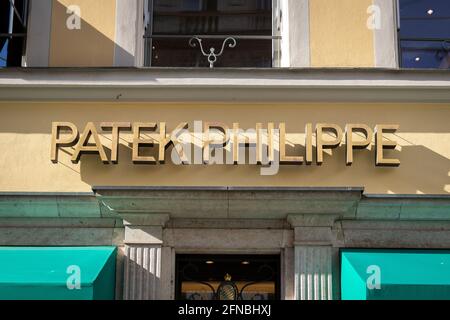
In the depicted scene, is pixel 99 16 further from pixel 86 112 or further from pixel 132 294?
pixel 132 294

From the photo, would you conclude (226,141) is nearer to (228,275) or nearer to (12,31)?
(228,275)

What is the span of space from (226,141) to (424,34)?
3233mm

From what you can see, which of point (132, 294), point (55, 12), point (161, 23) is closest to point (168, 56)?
point (161, 23)

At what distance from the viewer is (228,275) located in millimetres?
9633

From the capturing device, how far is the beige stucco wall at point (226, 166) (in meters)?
9.50

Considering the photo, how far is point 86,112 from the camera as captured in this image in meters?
9.74

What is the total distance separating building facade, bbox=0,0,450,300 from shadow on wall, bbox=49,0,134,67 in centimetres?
2

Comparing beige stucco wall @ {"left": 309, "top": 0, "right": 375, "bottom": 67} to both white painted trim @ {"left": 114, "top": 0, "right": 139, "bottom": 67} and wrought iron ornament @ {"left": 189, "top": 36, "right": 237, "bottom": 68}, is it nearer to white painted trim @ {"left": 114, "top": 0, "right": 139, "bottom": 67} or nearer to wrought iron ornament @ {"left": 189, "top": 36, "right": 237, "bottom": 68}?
wrought iron ornament @ {"left": 189, "top": 36, "right": 237, "bottom": 68}

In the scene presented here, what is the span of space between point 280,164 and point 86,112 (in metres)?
2.42

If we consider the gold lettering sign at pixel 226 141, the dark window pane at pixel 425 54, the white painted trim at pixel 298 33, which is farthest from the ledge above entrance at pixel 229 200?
the dark window pane at pixel 425 54

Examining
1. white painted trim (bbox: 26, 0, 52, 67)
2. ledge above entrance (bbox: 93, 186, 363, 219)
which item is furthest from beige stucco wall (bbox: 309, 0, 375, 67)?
white painted trim (bbox: 26, 0, 52, 67)

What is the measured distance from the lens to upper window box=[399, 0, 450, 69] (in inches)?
414

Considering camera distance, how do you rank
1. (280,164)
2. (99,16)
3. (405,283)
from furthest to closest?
1. (99,16)
2. (280,164)
3. (405,283)

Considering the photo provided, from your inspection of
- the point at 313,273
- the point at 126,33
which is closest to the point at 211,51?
the point at 126,33
